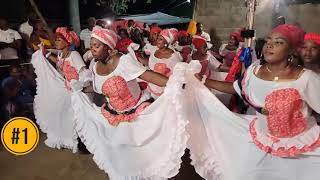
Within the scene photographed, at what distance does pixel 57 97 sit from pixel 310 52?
4.08m

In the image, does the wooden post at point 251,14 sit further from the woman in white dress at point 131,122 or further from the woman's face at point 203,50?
the woman's face at point 203,50

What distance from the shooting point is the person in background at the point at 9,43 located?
7.96 metres

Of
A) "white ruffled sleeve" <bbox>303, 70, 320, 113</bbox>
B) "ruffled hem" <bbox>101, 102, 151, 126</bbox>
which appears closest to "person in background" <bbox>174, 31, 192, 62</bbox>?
"ruffled hem" <bbox>101, 102, 151, 126</bbox>

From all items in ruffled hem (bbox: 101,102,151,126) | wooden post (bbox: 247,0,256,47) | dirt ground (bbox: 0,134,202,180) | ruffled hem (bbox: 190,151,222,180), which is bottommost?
dirt ground (bbox: 0,134,202,180)

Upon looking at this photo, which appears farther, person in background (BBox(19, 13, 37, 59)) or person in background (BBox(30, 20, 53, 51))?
person in background (BBox(19, 13, 37, 59))

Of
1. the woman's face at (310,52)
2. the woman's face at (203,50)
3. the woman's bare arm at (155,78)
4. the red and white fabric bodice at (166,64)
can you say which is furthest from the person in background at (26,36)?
the woman's face at (310,52)

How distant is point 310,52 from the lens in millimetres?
4145

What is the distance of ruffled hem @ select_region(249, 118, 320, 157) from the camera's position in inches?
120

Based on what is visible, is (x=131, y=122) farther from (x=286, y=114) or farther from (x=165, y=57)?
(x=165, y=57)

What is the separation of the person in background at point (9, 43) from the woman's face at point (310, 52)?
19.0ft

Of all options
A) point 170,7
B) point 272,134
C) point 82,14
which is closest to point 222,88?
point 272,134

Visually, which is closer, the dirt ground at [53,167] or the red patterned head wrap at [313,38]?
the red patterned head wrap at [313,38]

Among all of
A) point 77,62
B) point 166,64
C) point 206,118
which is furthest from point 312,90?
point 77,62

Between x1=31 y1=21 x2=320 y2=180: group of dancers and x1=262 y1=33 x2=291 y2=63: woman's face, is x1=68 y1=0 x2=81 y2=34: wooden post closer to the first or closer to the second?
x1=31 y1=21 x2=320 y2=180: group of dancers
